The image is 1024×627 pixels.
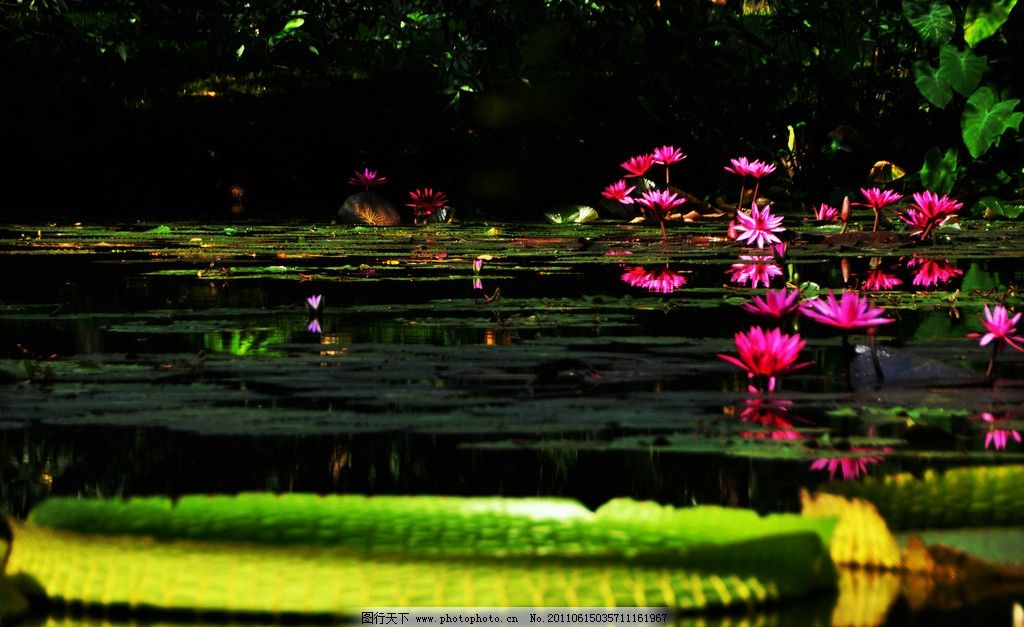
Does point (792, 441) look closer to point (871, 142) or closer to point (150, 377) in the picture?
point (150, 377)

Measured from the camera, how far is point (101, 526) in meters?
1.63

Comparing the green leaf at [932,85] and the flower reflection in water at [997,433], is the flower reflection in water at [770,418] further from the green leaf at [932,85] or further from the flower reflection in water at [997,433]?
the green leaf at [932,85]

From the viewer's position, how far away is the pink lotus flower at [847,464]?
6.97ft

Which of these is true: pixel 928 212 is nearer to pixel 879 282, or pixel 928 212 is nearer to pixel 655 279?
pixel 879 282

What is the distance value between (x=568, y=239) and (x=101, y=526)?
6263mm

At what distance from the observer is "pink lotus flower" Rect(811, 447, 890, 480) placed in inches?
83.6

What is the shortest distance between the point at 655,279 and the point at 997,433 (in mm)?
3226

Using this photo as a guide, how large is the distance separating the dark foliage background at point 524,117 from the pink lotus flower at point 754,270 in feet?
13.9

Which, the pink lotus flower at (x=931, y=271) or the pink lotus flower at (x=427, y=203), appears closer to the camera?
the pink lotus flower at (x=931, y=271)

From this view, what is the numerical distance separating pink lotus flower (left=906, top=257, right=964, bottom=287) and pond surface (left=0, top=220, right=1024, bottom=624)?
56mm

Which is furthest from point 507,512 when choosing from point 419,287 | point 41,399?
point 419,287

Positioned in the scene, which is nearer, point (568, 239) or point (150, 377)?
point (150, 377)

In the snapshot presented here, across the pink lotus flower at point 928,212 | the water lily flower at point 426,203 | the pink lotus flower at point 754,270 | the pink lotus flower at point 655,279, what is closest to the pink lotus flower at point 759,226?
the pink lotus flower at point 754,270

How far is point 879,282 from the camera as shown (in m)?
5.40
